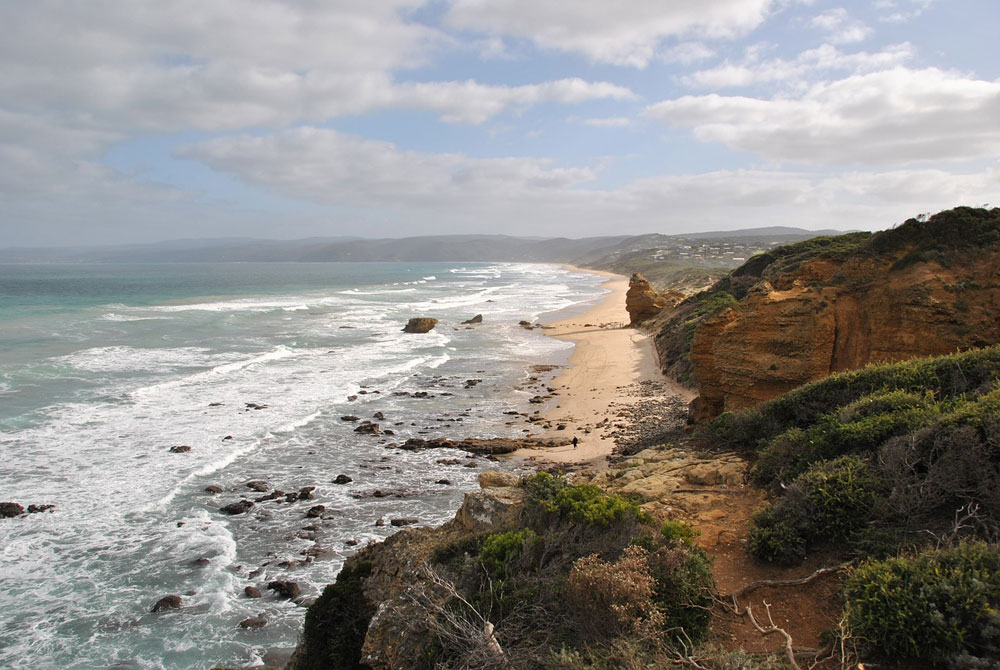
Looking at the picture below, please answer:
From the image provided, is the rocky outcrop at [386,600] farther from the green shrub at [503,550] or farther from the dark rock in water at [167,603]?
the dark rock in water at [167,603]

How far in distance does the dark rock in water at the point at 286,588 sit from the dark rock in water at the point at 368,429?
865 centimetres

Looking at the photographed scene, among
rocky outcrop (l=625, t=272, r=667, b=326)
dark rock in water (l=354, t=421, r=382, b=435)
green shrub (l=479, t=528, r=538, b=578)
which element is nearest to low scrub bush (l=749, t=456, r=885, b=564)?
green shrub (l=479, t=528, r=538, b=578)

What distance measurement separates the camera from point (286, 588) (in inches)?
419

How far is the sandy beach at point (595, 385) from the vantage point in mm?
17094

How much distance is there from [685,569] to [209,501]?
12901mm

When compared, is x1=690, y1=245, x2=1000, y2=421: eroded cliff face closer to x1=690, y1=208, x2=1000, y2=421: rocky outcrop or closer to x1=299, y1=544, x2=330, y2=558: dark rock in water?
x1=690, y1=208, x2=1000, y2=421: rocky outcrop

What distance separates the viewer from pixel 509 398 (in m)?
24.0

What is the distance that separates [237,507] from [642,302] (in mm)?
32520

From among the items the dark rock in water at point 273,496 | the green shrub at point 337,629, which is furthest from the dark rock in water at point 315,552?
the green shrub at point 337,629

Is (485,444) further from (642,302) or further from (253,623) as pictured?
(642,302)

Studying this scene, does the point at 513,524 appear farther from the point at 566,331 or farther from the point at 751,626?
the point at 566,331

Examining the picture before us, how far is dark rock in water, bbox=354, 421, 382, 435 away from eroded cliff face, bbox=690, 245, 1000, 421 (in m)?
11.0

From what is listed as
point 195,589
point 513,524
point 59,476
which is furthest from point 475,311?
point 513,524

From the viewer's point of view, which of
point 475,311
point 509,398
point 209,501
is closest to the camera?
point 209,501
